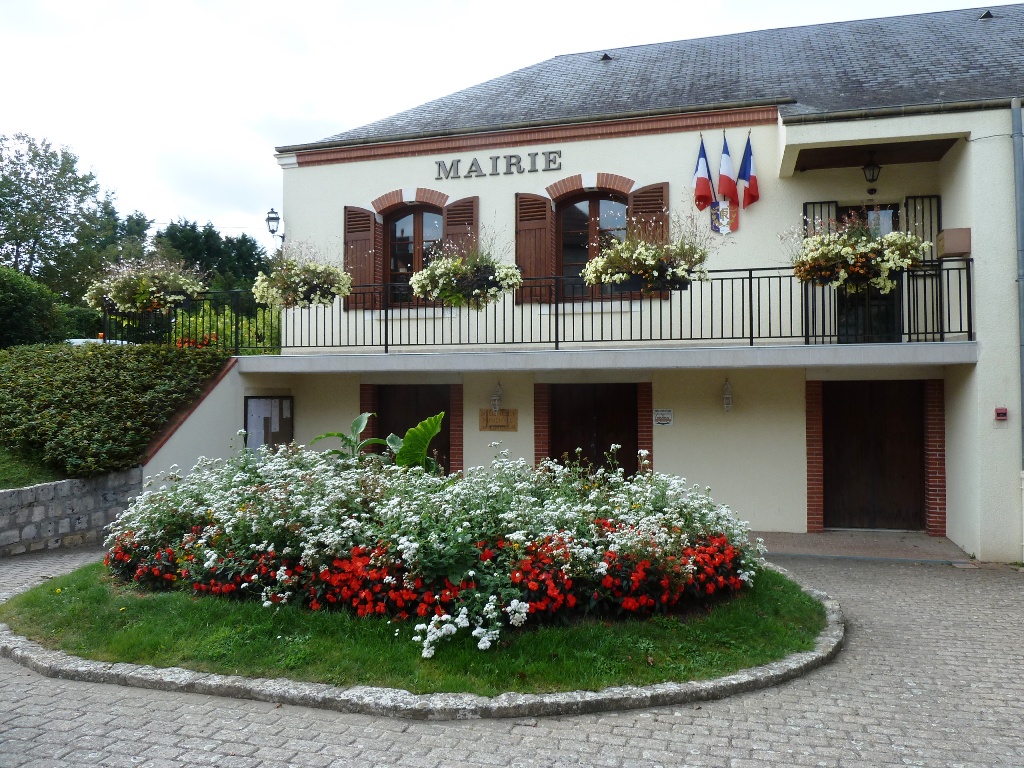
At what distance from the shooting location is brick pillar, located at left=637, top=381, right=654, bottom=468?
38.4 feet

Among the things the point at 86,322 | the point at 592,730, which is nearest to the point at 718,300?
the point at 592,730

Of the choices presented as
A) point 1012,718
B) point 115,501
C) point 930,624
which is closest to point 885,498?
point 930,624

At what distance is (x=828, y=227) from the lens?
10.4 metres

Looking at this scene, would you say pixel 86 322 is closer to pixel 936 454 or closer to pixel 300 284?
pixel 300 284

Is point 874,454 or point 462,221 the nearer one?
point 874,454

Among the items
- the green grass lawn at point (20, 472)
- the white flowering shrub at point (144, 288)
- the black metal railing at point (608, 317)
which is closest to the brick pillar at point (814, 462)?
the black metal railing at point (608, 317)

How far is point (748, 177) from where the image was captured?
11.1m

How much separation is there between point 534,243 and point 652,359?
298cm

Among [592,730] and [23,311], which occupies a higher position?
[23,311]

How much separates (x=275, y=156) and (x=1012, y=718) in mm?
12510

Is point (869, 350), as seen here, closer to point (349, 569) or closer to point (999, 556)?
point (999, 556)

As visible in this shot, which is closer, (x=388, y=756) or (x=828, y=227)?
(x=388, y=756)

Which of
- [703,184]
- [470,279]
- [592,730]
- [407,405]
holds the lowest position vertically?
[592,730]

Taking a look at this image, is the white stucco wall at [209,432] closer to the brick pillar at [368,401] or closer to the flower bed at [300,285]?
the flower bed at [300,285]
